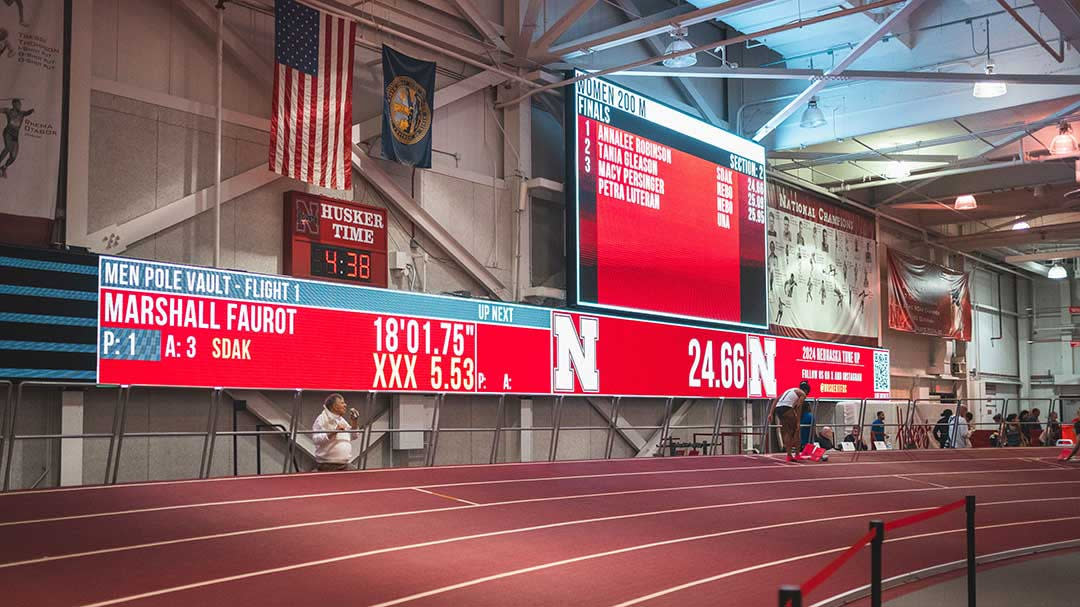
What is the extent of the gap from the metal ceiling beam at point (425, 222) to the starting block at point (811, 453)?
20.9 feet

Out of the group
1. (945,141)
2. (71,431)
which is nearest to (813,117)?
(945,141)

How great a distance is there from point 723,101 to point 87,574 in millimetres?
23656

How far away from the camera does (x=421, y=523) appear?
415 inches

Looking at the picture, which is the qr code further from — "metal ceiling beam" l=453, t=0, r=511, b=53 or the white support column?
the white support column

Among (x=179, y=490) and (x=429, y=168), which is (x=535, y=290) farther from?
(x=179, y=490)

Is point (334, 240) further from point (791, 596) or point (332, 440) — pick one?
point (791, 596)

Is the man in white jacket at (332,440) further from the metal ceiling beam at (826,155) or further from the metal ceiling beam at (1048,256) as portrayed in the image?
the metal ceiling beam at (1048,256)

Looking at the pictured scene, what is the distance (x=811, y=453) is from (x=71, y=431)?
1310cm

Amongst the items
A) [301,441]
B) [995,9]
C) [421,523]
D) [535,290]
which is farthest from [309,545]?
[995,9]

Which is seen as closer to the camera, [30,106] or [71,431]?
[30,106]

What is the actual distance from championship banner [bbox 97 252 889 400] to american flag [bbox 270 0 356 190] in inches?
75.6

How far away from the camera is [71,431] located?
14.0m

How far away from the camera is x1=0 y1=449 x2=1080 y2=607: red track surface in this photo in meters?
7.68

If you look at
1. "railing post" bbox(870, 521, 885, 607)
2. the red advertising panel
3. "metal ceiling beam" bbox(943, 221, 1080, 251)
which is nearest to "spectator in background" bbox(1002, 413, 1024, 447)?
"metal ceiling beam" bbox(943, 221, 1080, 251)
